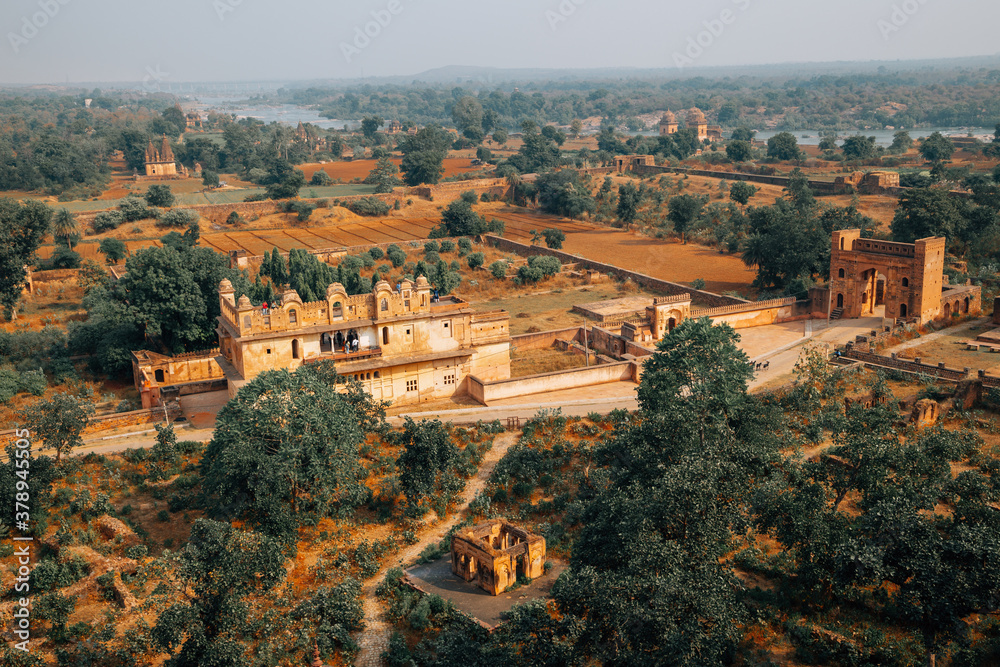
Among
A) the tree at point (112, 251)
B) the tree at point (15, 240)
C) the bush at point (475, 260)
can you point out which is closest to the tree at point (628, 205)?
the bush at point (475, 260)

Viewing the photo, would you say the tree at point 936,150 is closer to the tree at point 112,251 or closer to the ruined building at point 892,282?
the ruined building at point 892,282

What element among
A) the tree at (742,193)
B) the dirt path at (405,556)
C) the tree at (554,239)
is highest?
Answer: the tree at (742,193)

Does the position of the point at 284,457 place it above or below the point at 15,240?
below

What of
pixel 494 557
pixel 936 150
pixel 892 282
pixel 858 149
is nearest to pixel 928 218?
pixel 892 282

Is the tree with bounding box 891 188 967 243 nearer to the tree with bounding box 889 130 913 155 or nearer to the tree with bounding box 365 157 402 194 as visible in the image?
the tree with bounding box 365 157 402 194

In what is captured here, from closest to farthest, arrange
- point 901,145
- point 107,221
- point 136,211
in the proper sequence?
1. point 107,221
2. point 136,211
3. point 901,145

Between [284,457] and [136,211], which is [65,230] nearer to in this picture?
[136,211]
